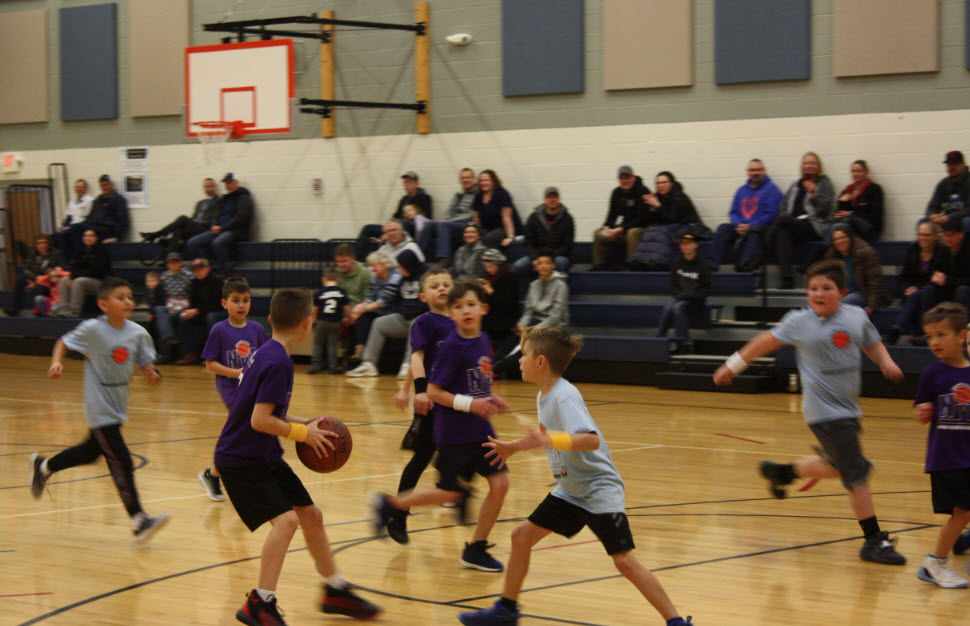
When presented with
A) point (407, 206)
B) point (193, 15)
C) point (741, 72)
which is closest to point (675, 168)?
point (741, 72)

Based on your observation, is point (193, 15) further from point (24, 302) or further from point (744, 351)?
point (744, 351)

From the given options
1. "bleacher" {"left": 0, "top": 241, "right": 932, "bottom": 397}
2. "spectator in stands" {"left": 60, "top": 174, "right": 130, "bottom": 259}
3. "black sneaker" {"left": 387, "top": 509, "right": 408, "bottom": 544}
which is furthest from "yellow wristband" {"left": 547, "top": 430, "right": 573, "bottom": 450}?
"spectator in stands" {"left": 60, "top": 174, "right": 130, "bottom": 259}

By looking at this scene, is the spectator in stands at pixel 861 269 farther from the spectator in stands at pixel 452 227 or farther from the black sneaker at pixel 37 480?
the black sneaker at pixel 37 480

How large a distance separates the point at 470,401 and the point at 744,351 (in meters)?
1.34

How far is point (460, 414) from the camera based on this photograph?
5.12m

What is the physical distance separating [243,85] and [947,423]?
1192 centimetres

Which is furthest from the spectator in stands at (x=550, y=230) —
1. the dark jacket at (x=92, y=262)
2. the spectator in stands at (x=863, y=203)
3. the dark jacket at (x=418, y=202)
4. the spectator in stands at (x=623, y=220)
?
the dark jacket at (x=92, y=262)

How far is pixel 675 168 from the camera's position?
14.2 m

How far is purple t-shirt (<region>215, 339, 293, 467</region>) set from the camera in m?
4.04

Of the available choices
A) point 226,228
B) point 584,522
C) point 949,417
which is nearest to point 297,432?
point 584,522

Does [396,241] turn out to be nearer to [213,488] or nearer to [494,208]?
[494,208]

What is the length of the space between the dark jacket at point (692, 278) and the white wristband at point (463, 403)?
772cm

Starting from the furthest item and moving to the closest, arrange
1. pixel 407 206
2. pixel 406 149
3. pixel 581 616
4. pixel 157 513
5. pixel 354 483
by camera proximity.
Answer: pixel 406 149
pixel 407 206
pixel 354 483
pixel 157 513
pixel 581 616

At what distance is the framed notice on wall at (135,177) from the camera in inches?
718
